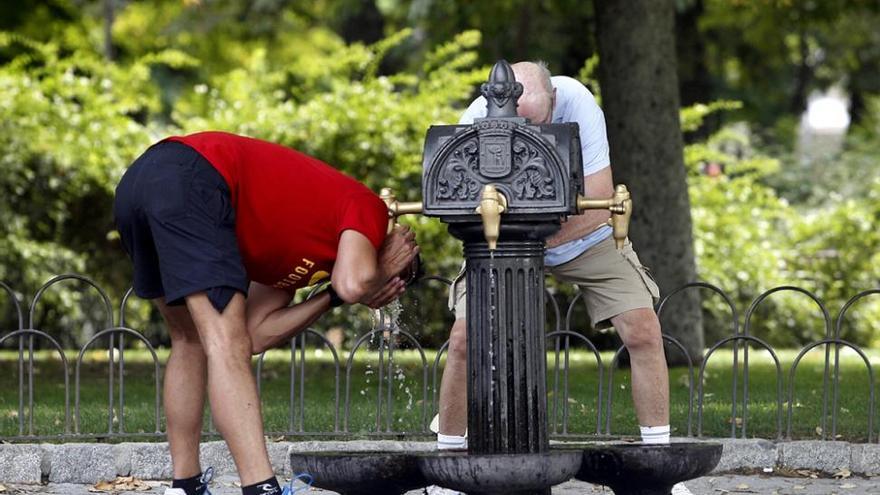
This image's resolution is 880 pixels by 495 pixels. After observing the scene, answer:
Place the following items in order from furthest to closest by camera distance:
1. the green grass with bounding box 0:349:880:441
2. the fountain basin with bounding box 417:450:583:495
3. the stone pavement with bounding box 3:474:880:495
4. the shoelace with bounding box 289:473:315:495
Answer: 1. the green grass with bounding box 0:349:880:441
2. the stone pavement with bounding box 3:474:880:495
3. the shoelace with bounding box 289:473:315:495
4. the fountain basin with bounding box 417:450:583:495

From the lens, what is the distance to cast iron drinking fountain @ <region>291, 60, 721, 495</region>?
4605 millimetres

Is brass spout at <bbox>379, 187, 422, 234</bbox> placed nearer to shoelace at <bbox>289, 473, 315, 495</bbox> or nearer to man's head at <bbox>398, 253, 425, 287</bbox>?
man's head at <bbox>398, 253, 425, 287</bbox>

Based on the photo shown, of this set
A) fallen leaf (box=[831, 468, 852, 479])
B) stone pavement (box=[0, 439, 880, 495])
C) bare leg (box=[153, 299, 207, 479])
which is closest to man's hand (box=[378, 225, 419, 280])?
bare leg (box=[153, 299, 207, 479])

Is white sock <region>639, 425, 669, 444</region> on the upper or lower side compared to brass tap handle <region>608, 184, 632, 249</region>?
lower

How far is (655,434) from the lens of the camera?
19.2 ft

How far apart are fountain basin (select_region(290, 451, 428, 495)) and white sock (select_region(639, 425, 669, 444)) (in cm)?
128

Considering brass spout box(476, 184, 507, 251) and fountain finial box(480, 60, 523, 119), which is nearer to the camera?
brass spout box(476, 184, 507, 251)

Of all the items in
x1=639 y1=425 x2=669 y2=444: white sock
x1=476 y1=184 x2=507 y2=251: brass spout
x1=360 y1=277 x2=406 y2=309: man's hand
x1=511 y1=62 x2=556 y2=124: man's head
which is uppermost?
x1=511 y1=62 x2=556 y2=124: man's head

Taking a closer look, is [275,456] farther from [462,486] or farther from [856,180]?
[856,180]

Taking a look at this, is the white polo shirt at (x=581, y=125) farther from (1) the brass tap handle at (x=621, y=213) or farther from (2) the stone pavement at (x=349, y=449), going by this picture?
(2) the stone pavement at (x=349, y=449)

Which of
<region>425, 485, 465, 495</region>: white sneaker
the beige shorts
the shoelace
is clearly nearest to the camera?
the shoelace

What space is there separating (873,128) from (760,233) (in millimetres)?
20138

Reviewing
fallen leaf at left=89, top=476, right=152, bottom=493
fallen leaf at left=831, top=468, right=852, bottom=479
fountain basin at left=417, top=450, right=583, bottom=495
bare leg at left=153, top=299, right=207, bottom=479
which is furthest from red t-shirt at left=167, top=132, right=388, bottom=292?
fallen leaf at left=831, top=468, right=852, bottom=479

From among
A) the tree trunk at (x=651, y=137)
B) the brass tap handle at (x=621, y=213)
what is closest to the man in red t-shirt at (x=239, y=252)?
the brass tap handle at (x=621, y=213)
